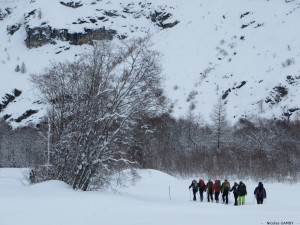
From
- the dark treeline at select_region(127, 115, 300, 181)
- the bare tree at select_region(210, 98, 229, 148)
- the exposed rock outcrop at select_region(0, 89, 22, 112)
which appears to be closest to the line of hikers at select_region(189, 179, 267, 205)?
the dark treeline at select_region(127, 115, 300, 181)

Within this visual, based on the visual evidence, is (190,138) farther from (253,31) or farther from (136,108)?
(136,108)

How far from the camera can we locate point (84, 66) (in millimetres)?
21016

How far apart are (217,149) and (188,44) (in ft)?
91.0

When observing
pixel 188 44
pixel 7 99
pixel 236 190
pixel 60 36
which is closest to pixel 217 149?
pixel 236 190

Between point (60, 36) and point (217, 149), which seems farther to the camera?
point (60, 36)

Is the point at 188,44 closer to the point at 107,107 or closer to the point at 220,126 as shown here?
the point at 220,126

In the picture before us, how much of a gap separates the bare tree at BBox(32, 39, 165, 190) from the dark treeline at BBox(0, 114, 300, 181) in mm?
933

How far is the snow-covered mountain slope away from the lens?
5403cm

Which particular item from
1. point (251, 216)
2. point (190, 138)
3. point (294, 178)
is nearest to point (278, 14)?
point (190, 138)

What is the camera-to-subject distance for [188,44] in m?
71.6

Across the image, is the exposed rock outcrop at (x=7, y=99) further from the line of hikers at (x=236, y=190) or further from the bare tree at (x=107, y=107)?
the line of hikers at (x=236, y=190)

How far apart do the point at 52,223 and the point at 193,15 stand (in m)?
71.9

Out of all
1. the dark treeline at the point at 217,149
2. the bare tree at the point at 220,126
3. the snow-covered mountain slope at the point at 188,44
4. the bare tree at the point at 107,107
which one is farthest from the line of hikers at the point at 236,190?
the bare tree at the point at 220,126

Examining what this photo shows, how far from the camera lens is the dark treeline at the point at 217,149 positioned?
95.7ft
